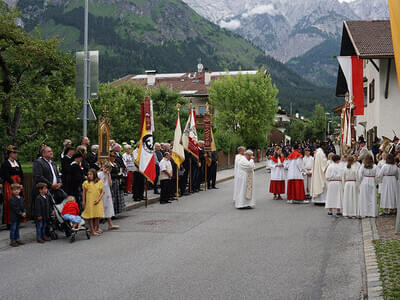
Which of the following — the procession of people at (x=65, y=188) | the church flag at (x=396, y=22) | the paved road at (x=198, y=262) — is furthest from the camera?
the procession of people at (x=65, y=188)

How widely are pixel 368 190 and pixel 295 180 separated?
3823 millimetres

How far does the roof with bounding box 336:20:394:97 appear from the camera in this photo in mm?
24203

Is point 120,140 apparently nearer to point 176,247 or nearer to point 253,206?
point 253,206

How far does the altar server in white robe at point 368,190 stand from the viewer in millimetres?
13273

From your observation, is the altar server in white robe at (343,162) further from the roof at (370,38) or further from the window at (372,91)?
the window at (372,91)

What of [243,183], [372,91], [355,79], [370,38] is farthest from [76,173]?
[372,91]

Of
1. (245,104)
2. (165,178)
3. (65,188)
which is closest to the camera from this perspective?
(65,188)

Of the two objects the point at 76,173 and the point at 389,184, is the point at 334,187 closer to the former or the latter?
the point at 389,184

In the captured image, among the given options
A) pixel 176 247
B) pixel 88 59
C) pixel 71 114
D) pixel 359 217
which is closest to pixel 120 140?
pixel 71 114

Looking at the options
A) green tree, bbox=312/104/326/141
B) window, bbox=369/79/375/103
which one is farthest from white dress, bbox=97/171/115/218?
green tree, bbox=312/104/326/141

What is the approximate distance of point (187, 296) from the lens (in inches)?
249

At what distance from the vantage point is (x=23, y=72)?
18203 millimetres

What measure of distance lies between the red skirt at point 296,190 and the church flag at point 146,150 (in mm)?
4592

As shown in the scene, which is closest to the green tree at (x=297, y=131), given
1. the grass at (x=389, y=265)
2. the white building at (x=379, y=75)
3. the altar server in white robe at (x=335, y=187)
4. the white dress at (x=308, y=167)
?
the white building at (x=379, y=75)
